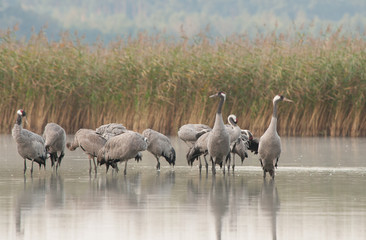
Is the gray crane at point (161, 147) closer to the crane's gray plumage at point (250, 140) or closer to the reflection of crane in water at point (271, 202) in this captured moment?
the crane's gray plumage at point (250, 140)

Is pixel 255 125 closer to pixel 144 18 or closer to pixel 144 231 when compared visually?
pixel 144 231

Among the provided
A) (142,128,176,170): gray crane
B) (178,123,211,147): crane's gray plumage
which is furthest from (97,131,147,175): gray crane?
(178,123,211,147): crane's gray plumage

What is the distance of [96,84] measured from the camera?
21594 mm

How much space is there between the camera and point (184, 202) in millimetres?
9078

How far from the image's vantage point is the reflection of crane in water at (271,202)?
7.70 m

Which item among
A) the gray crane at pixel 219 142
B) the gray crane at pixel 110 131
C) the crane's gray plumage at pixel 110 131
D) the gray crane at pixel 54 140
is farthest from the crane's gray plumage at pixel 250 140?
the gray crane at pixel 54 140

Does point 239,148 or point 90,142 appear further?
point 239,148

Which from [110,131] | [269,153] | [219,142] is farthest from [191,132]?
[269,153]

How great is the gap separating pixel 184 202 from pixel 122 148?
328 centimetres

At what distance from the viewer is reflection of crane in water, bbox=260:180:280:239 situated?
7699 millimetres

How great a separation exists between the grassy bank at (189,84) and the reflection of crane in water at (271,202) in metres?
9.89

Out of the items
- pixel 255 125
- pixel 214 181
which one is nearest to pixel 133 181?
pixel 214 181

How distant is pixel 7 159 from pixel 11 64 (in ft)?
22.8

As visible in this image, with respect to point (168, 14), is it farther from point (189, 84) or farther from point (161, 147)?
point (161, 147)
